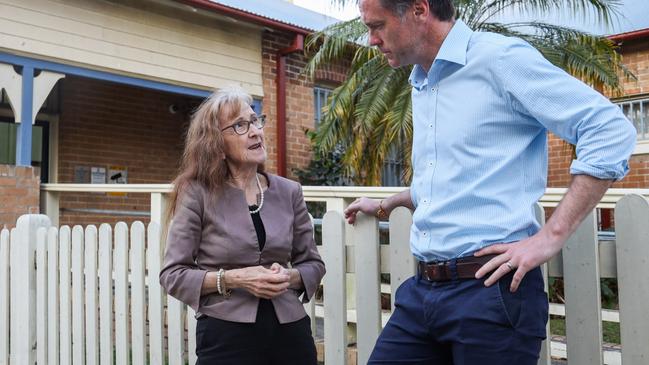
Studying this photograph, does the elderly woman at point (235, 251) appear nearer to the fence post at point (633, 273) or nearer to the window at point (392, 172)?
the fence post at point (633, 273)

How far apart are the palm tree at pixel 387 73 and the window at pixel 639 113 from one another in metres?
1.78

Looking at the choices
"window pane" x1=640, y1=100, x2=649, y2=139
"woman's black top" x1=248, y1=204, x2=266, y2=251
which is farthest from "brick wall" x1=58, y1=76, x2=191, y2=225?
"woman's black top" x1=248, y1=204, x2=266, y2=251

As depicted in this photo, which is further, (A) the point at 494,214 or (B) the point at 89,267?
(B) the point at 89,267

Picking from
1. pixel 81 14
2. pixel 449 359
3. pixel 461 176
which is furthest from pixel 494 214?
pixel 81 14

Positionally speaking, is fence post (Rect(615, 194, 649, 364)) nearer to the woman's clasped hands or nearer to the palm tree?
the woman's clasped hands

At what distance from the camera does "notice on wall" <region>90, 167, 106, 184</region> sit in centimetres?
981

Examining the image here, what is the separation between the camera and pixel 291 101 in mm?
10570

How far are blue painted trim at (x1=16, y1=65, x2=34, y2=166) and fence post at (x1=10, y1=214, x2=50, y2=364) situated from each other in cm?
328

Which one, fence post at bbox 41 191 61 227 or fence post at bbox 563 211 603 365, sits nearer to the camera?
fence post at bbox 563 211 603 365

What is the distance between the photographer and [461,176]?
6.49 ft

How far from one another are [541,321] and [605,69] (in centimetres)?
777

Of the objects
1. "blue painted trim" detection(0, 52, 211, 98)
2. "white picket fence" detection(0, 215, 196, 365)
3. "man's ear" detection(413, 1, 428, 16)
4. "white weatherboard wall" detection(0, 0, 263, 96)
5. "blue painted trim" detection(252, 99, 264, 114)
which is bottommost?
"white picket fence" detection(0, 215, 196, 365)

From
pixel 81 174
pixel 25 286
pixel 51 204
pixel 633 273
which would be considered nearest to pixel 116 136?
pixel 81 174

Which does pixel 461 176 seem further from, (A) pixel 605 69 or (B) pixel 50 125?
(B) pixel 50 125
